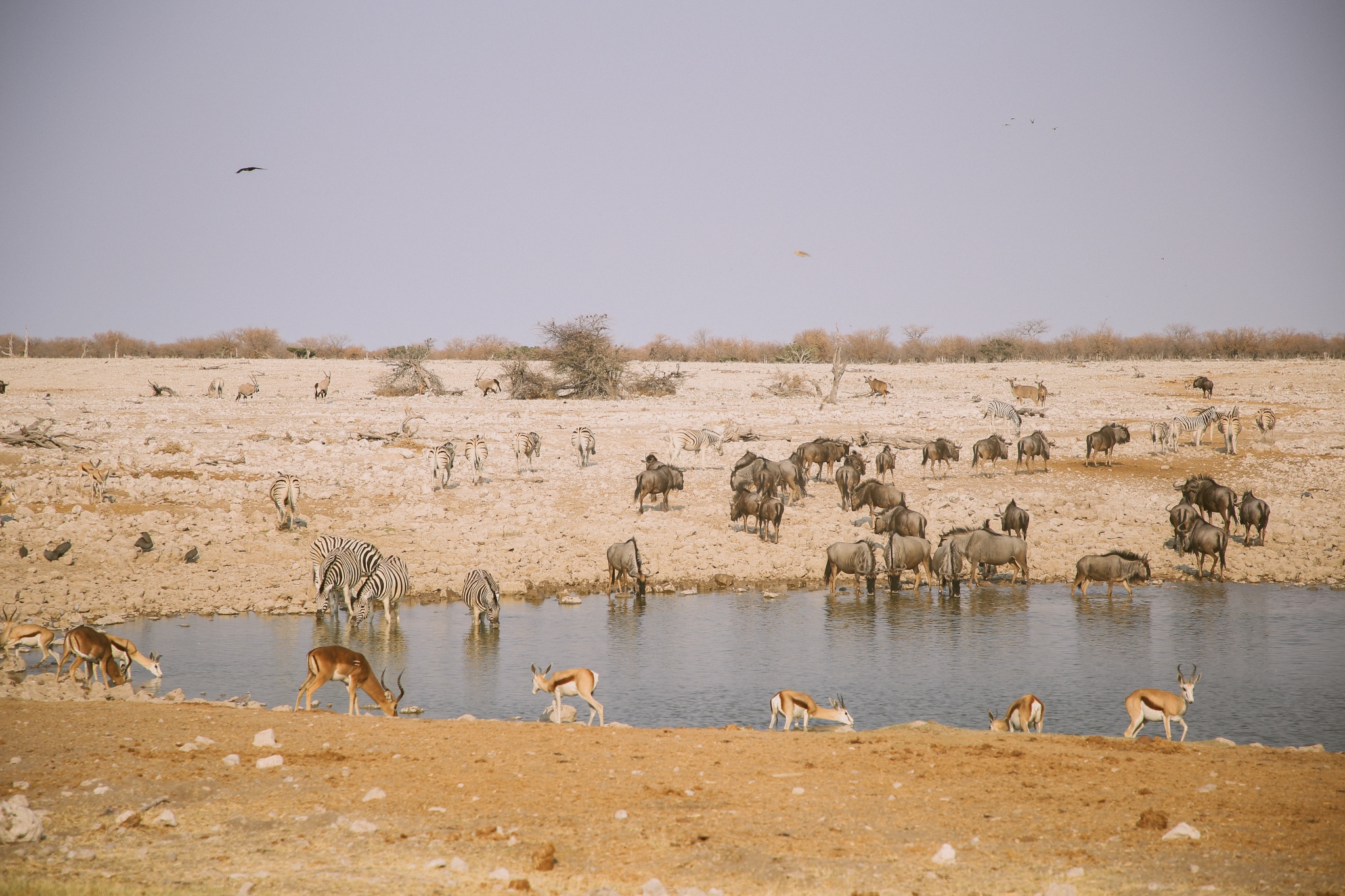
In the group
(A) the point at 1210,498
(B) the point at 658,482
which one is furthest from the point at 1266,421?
(B) the point at 658,482

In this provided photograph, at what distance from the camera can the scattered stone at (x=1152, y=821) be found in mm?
6875

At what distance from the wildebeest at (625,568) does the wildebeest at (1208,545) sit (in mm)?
11475

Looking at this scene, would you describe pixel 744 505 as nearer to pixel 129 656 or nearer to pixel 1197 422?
pixel 129 656

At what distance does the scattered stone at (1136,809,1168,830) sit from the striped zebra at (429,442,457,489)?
19.3 metres

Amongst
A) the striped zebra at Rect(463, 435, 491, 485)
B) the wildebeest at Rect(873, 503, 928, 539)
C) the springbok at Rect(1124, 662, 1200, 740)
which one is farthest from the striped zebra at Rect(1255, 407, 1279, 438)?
the striped zebra at Rect(463, 435, 491, 485)

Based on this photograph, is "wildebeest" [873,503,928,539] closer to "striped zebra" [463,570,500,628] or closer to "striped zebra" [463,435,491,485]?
"striped zebra" [463,570,500,628]

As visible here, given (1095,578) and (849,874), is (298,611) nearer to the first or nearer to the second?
(849,874)

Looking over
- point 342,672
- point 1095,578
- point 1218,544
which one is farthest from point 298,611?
point 1218,544

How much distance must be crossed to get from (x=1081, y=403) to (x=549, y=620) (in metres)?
28.9

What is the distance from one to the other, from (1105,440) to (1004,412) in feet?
22.0

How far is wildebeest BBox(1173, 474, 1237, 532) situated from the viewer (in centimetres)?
2136

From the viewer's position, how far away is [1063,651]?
14859 mm

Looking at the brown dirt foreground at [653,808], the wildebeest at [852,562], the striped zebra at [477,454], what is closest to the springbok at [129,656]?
the brown dirt foreground at [653,808]

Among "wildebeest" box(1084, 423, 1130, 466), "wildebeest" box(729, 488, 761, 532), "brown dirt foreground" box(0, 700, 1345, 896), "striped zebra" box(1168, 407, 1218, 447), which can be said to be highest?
"striped zebra" box(1168, 407, 1218, 447)
